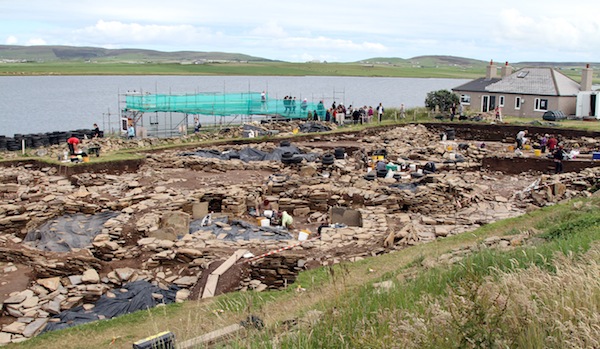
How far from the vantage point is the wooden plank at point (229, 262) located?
12922 mm

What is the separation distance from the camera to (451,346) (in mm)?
5219

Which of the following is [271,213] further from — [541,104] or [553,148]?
[541,104]

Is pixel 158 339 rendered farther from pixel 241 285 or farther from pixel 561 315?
pixel 241 285

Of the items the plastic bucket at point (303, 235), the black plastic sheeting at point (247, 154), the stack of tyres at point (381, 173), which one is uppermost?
the black plastic sheeting at point (247, 154)

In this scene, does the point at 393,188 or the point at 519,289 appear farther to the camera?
the point at 393,188

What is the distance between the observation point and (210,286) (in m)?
12.3

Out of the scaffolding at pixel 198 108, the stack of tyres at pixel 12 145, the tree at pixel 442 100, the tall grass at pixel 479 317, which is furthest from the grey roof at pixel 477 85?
the tall grass at pixel 479 317

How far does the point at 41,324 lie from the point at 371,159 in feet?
63.7

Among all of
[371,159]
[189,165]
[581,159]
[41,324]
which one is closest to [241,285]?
[41,324]

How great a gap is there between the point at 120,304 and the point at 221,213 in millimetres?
7125

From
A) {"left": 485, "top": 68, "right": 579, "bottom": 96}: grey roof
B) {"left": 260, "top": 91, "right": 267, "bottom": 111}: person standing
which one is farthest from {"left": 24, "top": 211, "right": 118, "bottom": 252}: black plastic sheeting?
{"left": 485, "top": 68, "right": 579, "bottom": 96}: grey roof

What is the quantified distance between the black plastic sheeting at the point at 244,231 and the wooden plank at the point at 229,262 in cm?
146

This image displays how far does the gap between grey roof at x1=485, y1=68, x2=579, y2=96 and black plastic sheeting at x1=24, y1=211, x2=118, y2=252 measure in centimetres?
3584

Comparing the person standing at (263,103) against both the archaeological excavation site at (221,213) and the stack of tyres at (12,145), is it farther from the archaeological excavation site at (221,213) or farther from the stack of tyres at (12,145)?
the stack of tyres at (12,145)
